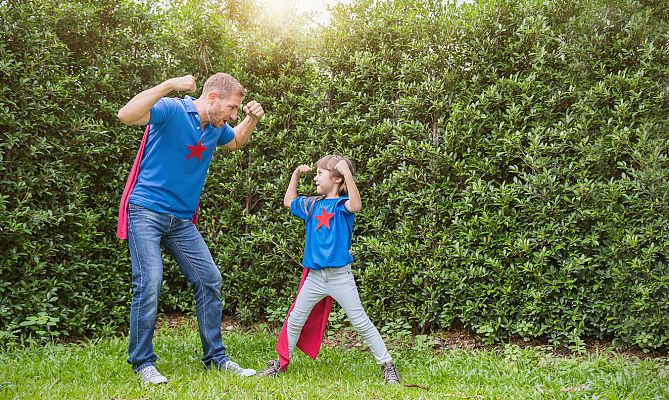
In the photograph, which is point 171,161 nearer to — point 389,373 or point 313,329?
point 313,329

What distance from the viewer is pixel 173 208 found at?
3688 mm

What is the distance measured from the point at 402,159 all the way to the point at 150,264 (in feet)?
8.22

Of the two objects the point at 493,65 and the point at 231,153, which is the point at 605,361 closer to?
the point at 493,65

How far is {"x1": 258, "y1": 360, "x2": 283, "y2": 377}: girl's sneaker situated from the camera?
12.5 ft

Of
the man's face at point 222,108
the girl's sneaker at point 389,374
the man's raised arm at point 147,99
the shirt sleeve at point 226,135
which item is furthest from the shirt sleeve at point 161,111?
the girl's sneaker at point 389,374

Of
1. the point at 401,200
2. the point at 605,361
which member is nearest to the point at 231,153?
the point at 401,200

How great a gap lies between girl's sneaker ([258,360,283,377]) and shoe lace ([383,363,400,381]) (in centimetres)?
75

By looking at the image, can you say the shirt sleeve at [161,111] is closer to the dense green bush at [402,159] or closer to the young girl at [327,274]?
the young girl at [327,274]

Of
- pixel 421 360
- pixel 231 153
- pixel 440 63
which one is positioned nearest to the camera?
→ pixel 421 360

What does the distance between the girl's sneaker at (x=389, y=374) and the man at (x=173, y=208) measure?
933 mm

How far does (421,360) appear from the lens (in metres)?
4.40

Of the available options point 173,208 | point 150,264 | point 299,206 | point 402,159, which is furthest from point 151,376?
point 402,159

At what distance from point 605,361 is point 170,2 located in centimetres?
547

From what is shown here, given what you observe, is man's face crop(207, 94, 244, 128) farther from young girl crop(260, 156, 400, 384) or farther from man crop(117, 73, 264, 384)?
young girl crop(260, 156, 400, 384)
